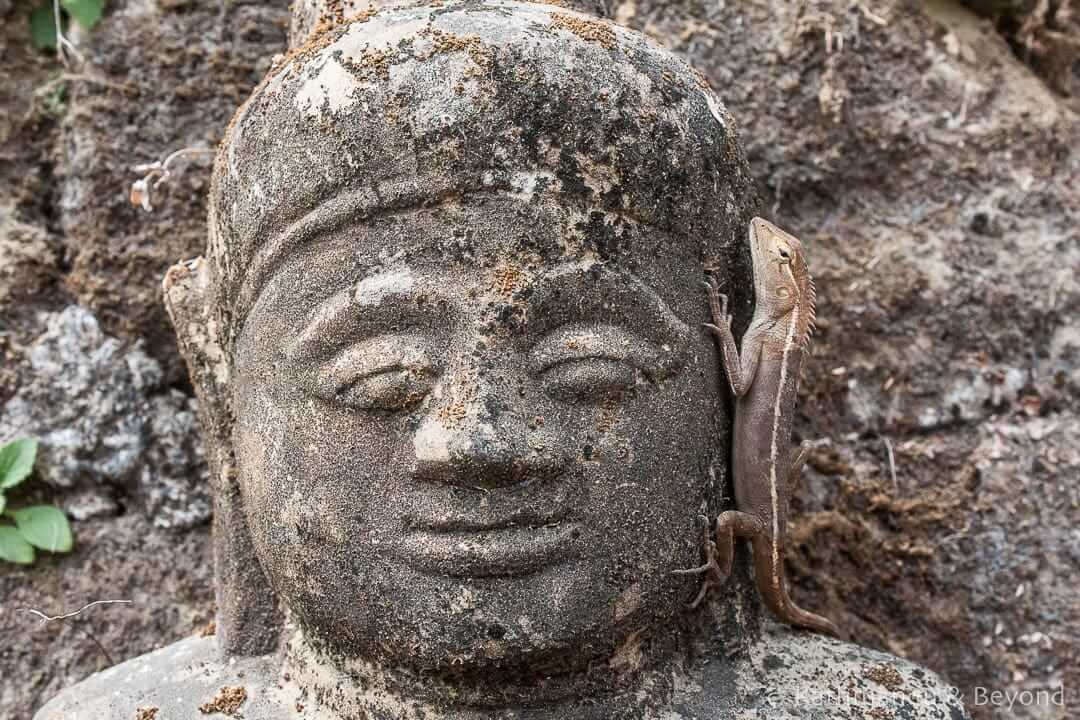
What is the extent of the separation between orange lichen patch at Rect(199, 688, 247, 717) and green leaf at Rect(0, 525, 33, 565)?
1104 millimetres

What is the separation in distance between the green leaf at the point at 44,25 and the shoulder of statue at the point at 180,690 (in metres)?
2.41

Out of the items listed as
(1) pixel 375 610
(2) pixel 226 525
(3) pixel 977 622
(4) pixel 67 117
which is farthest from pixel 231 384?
(3) pixel 977 622

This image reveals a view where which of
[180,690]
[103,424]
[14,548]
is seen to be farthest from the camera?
[103,424]

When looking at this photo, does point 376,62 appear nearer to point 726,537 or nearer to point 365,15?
point 365,15

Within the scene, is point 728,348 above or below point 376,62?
below

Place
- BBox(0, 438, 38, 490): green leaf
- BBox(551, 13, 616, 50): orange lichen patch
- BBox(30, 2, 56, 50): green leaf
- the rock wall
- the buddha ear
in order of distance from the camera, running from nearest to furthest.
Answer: BBox(551, 13, 616, 50): orange lichen patch
the buddha ear
BBox(0, 438, 38, 490): green leaf
the rock wall
BBox(30, 2, 56, 50): green leaf

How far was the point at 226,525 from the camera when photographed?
281cm

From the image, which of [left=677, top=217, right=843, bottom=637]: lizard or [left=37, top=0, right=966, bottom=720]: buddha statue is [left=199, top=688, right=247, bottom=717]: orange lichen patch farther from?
[left=677, top=217, right=843, bottom=637]: lizard

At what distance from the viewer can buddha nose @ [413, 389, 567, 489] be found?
2150 millimetres

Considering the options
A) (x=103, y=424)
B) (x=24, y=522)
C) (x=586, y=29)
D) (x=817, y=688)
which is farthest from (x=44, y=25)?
(x=817, y=688)

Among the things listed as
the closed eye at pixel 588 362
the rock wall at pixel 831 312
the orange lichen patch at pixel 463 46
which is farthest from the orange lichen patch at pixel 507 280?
the rock wall at pixel 831 312

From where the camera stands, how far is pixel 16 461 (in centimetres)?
334

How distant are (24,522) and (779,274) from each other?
2.52 m

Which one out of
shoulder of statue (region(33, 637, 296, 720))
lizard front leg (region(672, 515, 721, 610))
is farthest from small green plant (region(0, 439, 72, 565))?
lizard front leg (region(672, 515, 721, 610))
